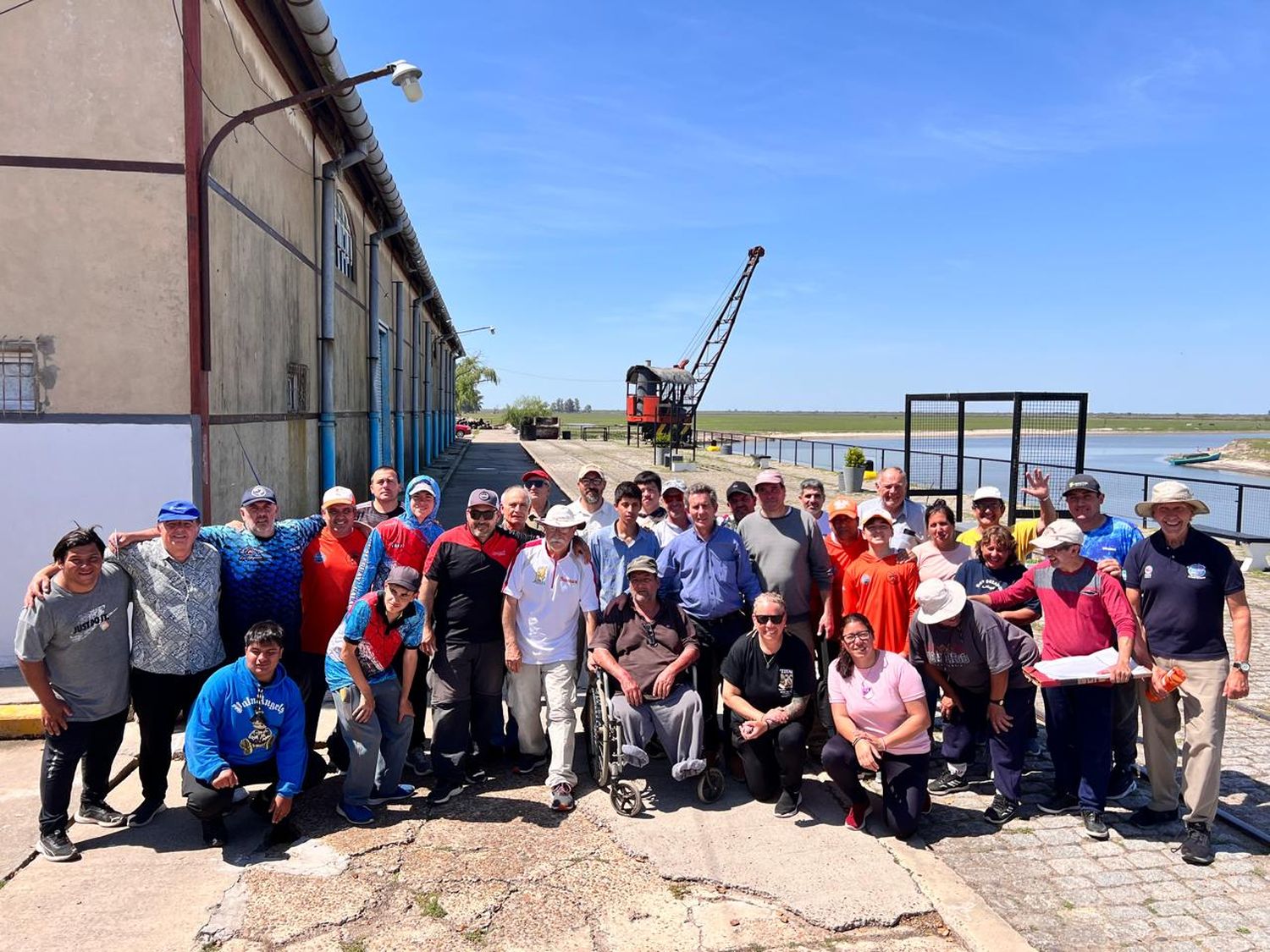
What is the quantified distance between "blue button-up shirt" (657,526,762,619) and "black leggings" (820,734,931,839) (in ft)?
3.50

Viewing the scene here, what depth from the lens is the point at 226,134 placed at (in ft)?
22.5

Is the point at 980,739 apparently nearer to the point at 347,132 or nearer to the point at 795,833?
the point at 795,833

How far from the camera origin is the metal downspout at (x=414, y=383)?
24.5 metres

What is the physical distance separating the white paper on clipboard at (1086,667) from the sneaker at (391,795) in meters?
3.64

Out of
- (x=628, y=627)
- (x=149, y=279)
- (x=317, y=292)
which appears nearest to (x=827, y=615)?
(x=628, y=627)

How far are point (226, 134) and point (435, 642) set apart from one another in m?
4.67

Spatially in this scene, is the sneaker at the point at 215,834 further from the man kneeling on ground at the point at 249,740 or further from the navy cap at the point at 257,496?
the navy cap at the point at 257,496

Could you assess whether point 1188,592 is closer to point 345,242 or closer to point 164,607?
point 164,607

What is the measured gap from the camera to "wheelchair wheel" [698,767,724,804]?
16.0ft

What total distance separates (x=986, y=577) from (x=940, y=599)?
0.68 metres

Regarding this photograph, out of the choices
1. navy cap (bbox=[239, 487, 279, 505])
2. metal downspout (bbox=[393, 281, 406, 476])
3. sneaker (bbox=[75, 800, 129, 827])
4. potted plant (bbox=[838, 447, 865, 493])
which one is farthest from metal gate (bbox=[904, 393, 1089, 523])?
metal downspout (bbox=[393, 281, 406, 476])

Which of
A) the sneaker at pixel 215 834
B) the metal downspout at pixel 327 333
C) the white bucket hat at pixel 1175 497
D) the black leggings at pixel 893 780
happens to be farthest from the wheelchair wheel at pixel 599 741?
the metal downspout at pixel 327 333

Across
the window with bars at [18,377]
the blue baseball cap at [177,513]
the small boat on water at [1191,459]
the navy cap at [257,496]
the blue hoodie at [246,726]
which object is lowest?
the small boat on water at [1191,459]

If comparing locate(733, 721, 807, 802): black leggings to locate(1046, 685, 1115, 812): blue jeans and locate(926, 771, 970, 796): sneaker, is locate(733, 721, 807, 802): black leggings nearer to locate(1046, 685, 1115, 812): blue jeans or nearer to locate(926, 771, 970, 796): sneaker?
locate(926, 771, 970, 796): sneaker
